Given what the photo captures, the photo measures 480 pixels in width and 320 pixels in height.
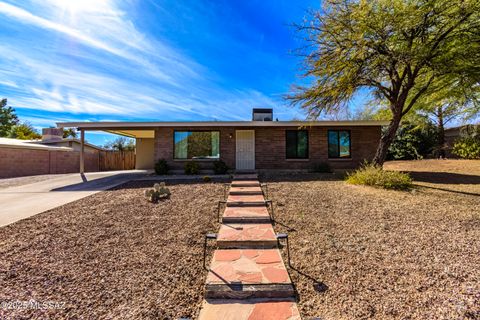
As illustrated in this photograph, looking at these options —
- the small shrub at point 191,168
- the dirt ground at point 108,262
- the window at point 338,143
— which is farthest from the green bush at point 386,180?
the small shrub at point 191,168

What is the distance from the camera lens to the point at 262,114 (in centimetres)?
1393

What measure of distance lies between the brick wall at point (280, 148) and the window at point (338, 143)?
0.21 metres

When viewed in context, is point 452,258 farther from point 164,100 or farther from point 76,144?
point 76,144

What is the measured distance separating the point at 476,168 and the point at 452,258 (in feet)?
36.3

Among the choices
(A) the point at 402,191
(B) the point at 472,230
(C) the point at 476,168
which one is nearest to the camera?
(B) the point at 472,230

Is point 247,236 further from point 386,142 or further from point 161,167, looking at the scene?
point 161,167

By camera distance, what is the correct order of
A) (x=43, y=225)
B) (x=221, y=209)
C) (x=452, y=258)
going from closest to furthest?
(x=452, y=258)
(x=43, y=225)
(x=221, y=209)

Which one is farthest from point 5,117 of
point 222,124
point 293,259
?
point 293,259

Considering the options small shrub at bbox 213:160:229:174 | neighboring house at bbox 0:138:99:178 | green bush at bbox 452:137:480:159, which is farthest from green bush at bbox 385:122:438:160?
neighboring house at bbox 0:138:99:178

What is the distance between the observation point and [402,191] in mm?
6504

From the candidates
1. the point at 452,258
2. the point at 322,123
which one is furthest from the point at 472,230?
the point at 322,123

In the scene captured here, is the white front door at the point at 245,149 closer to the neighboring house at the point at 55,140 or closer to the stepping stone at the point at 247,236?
the stepping stone at the point at 247,236

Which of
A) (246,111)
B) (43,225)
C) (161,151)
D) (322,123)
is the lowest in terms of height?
(43,225)

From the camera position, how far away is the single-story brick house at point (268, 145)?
1153cm
